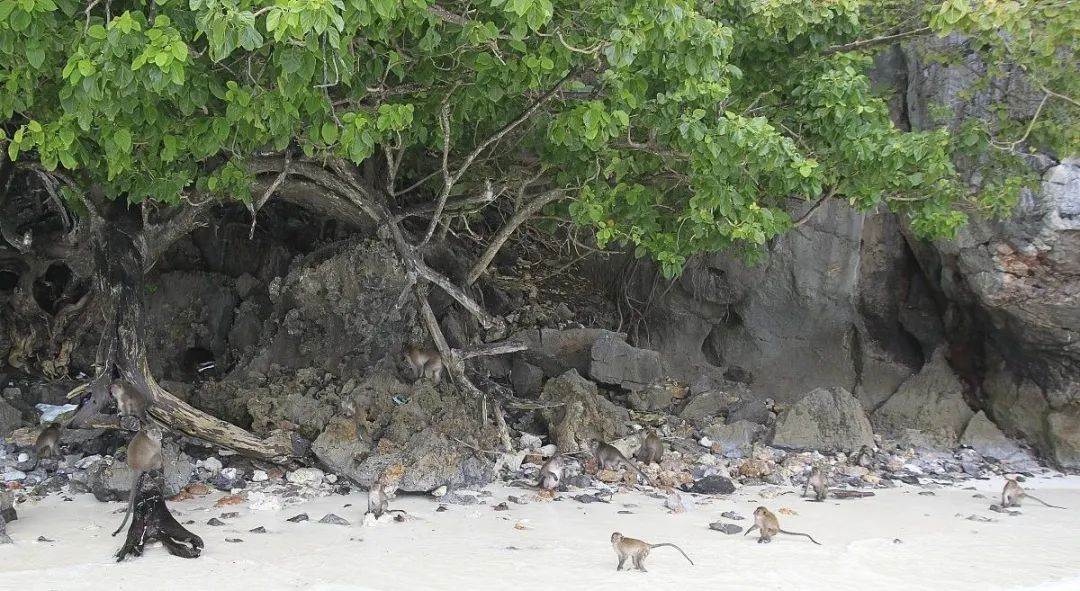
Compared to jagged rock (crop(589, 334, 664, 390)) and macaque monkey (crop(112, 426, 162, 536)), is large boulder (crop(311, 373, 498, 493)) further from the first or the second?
jagged rock (crop(589, 334, 664, 390))

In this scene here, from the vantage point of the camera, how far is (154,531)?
19.7ft

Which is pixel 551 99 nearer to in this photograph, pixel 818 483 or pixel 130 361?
pixel 818 483

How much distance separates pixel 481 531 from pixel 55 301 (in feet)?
25.1

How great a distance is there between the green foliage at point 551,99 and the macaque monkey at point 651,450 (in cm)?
209

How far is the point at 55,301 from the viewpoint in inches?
456

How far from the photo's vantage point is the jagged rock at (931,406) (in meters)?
11.9

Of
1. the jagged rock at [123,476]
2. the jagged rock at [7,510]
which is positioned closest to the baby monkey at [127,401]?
the jagged rock at [123,476]

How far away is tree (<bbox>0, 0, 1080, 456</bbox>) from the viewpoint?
5168 millimetres

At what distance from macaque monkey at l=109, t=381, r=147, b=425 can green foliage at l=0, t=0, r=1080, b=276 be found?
1.74m

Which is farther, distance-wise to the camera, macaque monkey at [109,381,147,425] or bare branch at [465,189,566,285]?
bare branch at [465,189,566,285]

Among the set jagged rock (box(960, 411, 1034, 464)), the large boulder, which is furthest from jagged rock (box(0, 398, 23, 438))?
jagged rock (box(960, 411, 1034, 464))

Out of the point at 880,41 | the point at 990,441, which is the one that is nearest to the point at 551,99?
the point at 880,41

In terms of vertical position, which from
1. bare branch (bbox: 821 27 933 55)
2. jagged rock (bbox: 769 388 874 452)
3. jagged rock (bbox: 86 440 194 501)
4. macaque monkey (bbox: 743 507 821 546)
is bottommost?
jagged rock (bbox: 86 440 194 501)

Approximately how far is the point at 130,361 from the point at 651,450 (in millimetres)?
5169
